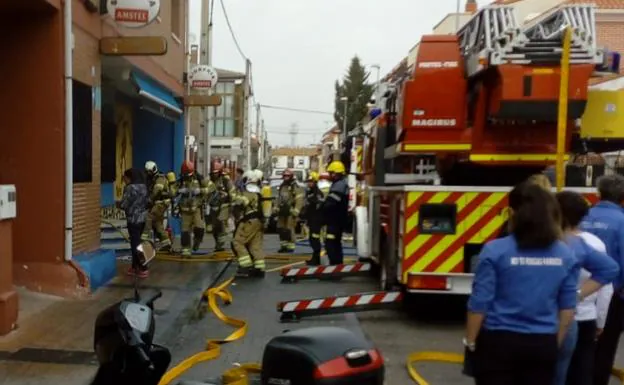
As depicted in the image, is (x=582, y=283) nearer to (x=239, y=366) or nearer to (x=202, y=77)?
(x=239, y=366)

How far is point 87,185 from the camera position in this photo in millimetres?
9234

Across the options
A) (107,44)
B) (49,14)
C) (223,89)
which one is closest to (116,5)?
(107,44)

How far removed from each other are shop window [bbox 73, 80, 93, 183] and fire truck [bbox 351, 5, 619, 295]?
13.0 ft

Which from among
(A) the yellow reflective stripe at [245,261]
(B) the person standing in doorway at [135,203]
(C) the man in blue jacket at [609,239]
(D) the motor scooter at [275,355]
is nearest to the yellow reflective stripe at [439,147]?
(C) the man in blue jacket at [609,239]

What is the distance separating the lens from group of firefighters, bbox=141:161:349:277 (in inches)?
432

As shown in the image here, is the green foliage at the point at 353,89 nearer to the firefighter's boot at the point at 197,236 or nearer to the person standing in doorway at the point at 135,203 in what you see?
the firefighter's boot at the point at 197,236

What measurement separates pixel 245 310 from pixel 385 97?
11.5 ft

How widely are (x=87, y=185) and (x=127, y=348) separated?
248 inches

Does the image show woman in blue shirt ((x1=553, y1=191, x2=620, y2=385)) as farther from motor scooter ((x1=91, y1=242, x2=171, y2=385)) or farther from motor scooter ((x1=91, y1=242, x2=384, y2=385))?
motor scooter ((x1=91, y1=242, x2=171, y2=385))

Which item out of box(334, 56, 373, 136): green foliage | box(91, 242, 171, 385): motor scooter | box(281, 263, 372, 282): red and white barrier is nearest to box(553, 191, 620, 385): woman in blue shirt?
box(91, 242, 171, 385): motor scooter

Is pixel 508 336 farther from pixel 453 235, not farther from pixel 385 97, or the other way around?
pixel 385 97

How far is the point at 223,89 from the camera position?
48812 mm

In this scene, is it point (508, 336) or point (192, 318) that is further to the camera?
point (192, 318)

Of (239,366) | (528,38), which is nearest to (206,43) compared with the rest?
(528,38)
